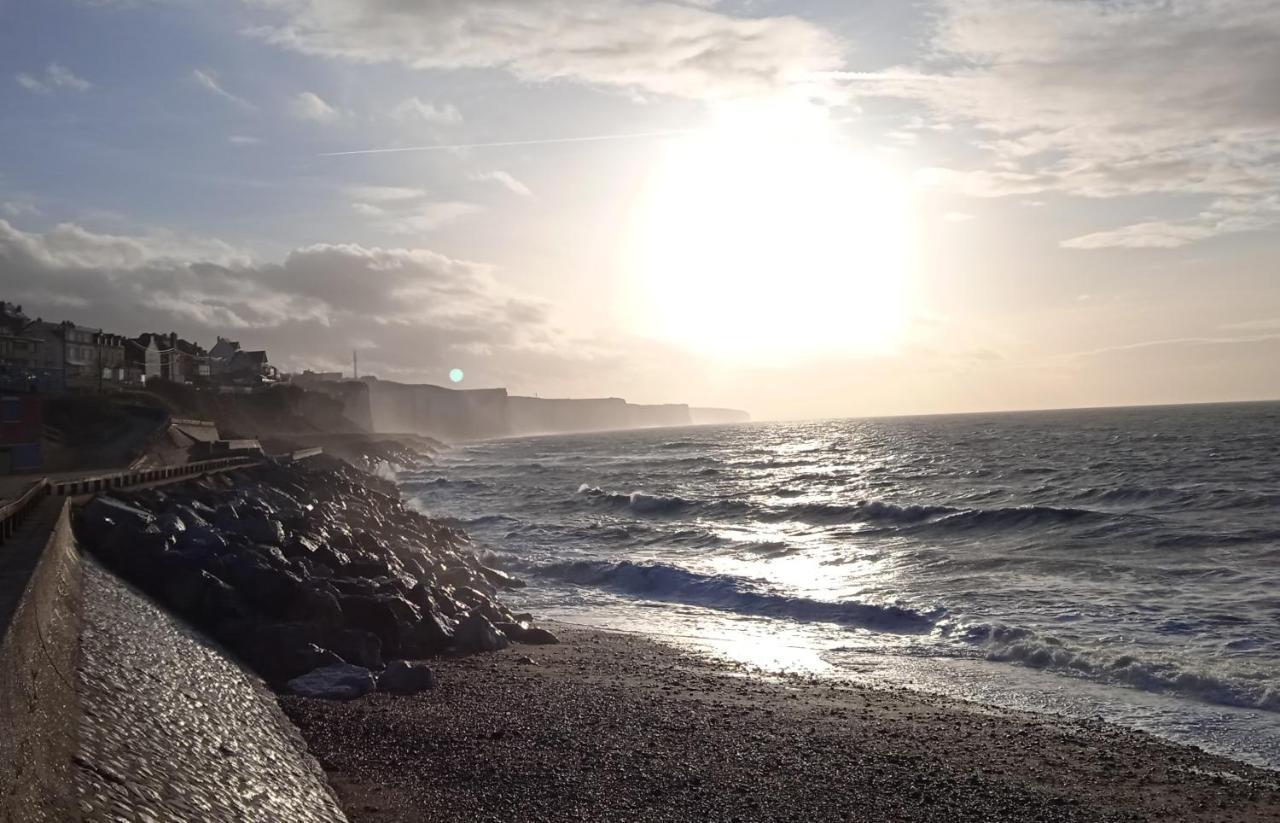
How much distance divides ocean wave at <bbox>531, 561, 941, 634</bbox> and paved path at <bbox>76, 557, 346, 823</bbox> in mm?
12404

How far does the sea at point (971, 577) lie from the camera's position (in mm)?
14750

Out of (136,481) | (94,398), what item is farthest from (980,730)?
(94,398)

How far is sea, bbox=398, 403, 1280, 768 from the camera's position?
14.8 m

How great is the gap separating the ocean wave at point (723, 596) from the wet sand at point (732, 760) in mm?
6042

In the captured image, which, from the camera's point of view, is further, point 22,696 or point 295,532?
point 295,532

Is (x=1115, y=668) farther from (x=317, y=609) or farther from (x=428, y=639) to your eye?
(x=317, y=609)

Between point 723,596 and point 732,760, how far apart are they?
12686 millimetres

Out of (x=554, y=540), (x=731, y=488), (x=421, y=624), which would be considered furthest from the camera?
(x=731, y=488)

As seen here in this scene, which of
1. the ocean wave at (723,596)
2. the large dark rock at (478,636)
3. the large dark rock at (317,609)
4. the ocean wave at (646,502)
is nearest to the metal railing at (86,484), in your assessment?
the large dark rock at (317,609)

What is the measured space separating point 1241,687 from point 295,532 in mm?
16810

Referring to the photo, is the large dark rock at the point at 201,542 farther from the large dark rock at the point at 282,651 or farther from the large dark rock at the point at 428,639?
the large dark rock at the point at 428,639

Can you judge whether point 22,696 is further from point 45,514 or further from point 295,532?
point 295,532

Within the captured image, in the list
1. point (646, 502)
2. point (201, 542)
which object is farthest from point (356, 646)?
point (646, 502)

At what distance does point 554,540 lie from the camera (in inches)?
1361
